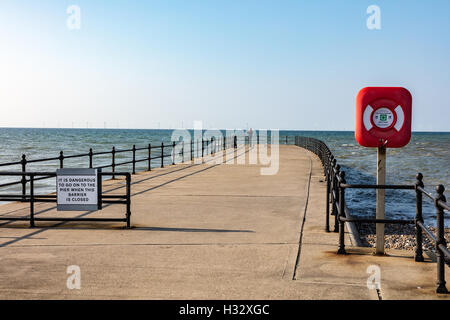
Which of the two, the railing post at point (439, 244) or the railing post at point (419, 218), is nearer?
the railing post at point (439, 244)

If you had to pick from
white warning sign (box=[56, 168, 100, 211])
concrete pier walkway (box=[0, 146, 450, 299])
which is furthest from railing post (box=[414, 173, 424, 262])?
white warning sign (box=[56, 168, 100, 211])

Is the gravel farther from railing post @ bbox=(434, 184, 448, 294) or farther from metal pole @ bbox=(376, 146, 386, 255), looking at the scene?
railing post @ bbox=(434, 184, 448, 294)

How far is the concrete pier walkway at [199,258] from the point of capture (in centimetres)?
504

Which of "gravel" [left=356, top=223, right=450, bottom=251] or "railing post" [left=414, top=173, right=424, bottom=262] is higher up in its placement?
"railing post" [left=414, top=173, right=424, bottom=262]

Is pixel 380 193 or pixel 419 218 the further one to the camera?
pixel 380 193

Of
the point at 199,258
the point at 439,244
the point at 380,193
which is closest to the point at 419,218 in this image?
the point at 380,193

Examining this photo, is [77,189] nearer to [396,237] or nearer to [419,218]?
[419,218]

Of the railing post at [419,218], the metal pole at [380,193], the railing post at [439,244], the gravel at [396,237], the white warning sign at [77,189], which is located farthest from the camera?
the gravel at [396,237]

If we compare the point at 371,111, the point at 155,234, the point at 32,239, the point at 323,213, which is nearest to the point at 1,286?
the point at 32,239

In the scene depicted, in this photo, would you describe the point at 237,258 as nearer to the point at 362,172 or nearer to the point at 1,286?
the point at 1,286

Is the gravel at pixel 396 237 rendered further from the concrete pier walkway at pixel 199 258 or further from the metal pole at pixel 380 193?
the metal pole at pixel 380 193

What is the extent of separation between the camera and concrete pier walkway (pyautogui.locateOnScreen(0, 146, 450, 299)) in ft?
16.5

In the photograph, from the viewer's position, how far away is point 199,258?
6340mm

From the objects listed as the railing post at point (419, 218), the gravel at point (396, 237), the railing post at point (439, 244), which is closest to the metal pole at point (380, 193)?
the railing post at point (419, 218)
